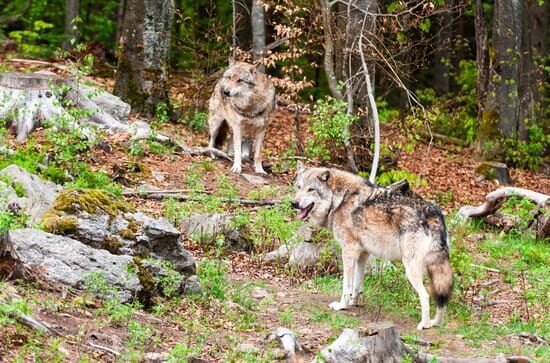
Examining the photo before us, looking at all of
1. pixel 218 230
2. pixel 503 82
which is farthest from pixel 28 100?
pixel 503 82

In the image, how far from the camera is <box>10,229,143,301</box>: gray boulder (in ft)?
27.7

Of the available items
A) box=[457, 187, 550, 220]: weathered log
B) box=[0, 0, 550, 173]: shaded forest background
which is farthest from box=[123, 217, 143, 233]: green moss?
box=[457, 187, 550, 220]: weathered log

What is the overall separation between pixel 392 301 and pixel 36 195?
4306 millimetres

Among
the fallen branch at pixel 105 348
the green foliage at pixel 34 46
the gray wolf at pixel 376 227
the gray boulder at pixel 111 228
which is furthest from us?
the green foliage at pixel 34 46

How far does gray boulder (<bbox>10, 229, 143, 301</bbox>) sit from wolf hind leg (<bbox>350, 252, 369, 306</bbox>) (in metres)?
2.70

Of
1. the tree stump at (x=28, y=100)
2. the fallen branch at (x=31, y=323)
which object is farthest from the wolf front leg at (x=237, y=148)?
the fallen branch at (x=31, y=323)

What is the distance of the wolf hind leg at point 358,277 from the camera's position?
10355 millimetres

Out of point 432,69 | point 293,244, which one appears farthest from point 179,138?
point 432,69

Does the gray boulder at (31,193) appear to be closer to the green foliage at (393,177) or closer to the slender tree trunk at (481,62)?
the green foliage at (393,177)

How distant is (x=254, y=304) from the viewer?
383 inches

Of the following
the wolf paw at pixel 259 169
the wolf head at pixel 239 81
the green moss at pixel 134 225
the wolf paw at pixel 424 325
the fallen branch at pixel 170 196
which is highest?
the wolf head at pixel 239 81

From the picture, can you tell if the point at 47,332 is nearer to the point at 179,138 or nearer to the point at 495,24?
the point at 179,138

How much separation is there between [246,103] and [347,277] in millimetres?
6782

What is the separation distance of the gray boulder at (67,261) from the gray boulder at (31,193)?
1.13 m
